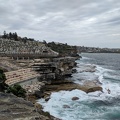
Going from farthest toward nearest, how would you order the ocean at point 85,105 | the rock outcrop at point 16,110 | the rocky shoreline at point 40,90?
1. the ocean at point 85,105
2. the rocky shoreline at point 40,90
3. the rock outcrop at point 16,110

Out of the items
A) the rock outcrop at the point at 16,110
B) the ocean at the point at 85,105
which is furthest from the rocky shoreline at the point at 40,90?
the ocean at the point at 85,105

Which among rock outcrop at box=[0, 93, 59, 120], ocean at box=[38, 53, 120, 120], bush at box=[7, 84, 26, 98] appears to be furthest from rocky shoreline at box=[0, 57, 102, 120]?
bush at box=[7, 84, 26, 98]

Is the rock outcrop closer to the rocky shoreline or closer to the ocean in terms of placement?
the rocky shoreline

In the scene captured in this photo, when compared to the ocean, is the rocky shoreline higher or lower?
higher

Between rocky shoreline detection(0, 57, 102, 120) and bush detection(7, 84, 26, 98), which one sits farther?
bush detection(7, 84, 26, 98)

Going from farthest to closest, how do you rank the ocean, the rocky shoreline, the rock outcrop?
the ocean < the rocky shoreline < the rock outcrop

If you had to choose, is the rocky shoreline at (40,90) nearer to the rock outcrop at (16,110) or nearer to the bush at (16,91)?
the rock outcrop at (16,110)

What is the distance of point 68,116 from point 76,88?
14.6 meters

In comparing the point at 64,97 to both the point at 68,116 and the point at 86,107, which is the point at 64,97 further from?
the point at 68,116

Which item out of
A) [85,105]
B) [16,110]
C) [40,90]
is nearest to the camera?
[16,110]

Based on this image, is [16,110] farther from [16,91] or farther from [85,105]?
[85,105]

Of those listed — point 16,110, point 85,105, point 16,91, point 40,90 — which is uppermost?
point 16,110

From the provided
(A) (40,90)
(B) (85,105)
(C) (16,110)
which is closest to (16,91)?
(B) (85,105)

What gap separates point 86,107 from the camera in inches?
1168
